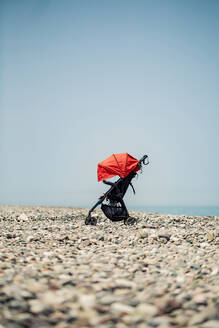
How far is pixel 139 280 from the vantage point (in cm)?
500

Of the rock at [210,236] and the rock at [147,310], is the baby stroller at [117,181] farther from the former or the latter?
the rock at [147,310]

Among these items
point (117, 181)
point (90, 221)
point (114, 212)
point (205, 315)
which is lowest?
point (90, 221)

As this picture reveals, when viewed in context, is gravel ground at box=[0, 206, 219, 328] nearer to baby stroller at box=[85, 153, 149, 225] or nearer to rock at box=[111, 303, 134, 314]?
rock at box=[111, 303, 134, 314]

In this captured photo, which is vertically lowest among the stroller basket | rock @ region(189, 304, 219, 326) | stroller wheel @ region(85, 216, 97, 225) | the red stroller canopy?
stroller wheel @ region(85, 216, 97, 225)

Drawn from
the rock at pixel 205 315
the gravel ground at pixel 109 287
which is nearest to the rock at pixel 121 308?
the gravel ground at pixel 109 287

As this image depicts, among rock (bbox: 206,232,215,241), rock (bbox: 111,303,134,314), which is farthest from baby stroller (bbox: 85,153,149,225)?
rock (bbox: 111,303,134,314)

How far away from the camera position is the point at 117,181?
13.3 m

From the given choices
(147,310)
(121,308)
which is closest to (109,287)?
(121,308)

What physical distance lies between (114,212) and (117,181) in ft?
4.88

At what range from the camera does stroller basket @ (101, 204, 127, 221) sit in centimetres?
1328

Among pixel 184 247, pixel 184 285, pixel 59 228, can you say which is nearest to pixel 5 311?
→ pixel 184 285

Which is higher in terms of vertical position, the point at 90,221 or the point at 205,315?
the point at 205,315

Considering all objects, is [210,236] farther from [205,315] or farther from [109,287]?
[205,315]

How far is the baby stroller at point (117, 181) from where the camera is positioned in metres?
13.0
